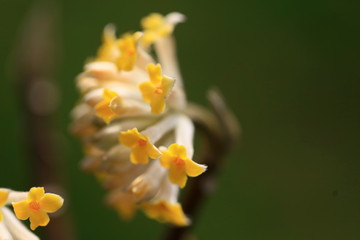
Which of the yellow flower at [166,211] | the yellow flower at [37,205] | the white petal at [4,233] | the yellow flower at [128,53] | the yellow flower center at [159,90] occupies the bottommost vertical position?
the white petal at [4,233]

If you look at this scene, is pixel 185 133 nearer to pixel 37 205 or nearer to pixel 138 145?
pixel 138 145

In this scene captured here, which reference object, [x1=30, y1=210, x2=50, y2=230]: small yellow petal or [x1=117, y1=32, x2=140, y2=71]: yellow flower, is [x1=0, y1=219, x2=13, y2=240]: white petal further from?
[x1=117, y1=32, x2=140, y2=71]: yellow flower

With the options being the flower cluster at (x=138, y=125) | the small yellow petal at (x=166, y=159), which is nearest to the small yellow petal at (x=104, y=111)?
the flower cluster at (x=138, y=125)

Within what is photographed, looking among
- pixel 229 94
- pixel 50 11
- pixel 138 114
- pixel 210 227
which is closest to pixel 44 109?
pixel 50 11

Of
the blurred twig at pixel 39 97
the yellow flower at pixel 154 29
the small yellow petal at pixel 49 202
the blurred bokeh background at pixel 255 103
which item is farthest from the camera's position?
the blurred bokeh background at pixel 255 103

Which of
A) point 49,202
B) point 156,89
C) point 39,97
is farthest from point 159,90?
point 39,97

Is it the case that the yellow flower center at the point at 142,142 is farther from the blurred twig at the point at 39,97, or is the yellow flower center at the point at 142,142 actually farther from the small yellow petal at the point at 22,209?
the blurred twig at the point at 39,97

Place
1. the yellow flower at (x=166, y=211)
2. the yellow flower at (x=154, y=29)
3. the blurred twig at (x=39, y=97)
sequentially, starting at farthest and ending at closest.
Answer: the blurred twig at (x=39, y=97)
the yellow flower at (x=154, y=29)
the yellow flower at (x=166, y=211)

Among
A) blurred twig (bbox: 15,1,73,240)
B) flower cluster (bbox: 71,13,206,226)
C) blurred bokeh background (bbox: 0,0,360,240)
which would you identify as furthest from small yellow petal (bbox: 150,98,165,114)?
blurred bokeh background (bbox: 0,0,360,240)

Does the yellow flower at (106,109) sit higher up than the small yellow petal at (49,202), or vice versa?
the yellow flower at (106,109)
